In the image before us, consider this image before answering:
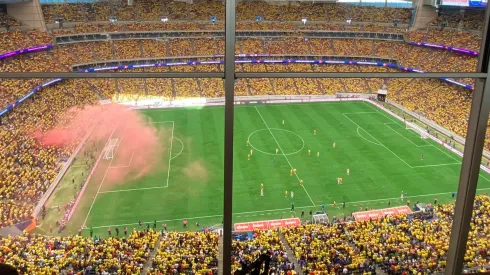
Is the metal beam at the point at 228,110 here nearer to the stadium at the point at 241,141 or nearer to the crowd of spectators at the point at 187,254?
the stadium at the point at 241,141

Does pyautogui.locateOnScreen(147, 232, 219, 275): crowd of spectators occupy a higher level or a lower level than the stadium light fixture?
lower

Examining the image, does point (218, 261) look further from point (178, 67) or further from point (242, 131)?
point (178, 67)

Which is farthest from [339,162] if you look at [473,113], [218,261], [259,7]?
[259,7]

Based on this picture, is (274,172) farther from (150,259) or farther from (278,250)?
(150,259)

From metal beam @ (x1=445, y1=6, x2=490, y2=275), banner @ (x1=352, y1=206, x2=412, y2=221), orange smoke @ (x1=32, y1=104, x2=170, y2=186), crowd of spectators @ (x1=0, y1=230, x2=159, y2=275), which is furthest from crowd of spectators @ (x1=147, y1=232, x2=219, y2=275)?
metal beam @ (x1=445, y1=6, x2=490, y2=275)

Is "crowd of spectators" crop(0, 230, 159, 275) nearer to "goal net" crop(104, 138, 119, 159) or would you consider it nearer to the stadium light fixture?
"goal net" crop(104, 138, 119, 159)

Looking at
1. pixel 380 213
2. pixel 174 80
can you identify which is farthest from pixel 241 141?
pixel 174 80
